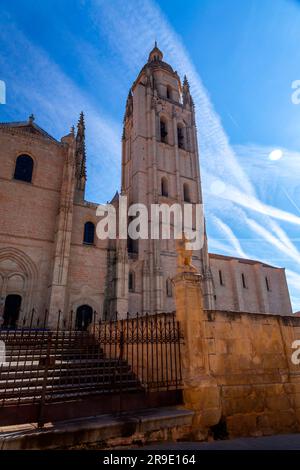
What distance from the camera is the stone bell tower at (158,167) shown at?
76.6 feet

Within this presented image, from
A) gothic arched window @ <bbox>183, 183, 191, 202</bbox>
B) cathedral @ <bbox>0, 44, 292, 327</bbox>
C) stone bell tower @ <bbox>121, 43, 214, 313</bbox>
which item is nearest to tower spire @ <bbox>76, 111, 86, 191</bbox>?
cathedral @ <bbox>0, 44, 292, 327</bbox>

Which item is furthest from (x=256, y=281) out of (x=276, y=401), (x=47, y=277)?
(x=276, y=401)

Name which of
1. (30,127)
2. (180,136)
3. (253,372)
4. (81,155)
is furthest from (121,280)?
(180,136)

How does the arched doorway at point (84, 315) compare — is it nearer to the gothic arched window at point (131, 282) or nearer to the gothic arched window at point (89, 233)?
the gothic arched window at point (131, 282)

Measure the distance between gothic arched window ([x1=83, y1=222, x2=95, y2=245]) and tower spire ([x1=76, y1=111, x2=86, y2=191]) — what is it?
3.67 m

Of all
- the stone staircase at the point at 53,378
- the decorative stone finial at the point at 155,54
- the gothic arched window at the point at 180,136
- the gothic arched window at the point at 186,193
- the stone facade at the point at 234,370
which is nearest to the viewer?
the stone staircase at the point at 53,378

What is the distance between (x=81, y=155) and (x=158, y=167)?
26.4ft

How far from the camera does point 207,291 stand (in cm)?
2592

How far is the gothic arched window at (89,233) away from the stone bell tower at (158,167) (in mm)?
4387

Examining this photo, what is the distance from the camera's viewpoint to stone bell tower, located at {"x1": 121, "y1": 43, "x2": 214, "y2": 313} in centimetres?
2334

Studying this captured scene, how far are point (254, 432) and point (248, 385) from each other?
2.98ft

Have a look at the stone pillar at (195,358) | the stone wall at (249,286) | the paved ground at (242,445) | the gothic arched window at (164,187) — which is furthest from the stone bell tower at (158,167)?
the paved ground at (242,445)

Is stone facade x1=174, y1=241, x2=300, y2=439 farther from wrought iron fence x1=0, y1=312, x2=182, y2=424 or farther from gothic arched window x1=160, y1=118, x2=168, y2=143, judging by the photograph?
gothic arched window x1=160, y1=118, x2=168, y2=143
